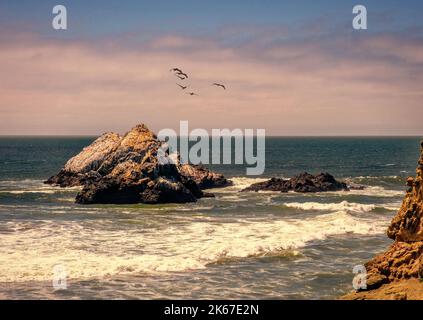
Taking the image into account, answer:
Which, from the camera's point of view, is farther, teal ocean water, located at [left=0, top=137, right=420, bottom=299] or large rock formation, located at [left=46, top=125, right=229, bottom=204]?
large rock formation, located at [left=46, top=125, right=229, bottom=204]

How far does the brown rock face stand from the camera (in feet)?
60.6

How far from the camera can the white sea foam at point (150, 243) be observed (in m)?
25.7

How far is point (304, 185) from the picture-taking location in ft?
219

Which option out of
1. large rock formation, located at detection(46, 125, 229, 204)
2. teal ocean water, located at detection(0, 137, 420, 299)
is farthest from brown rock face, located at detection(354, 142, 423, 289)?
large rock formation, located at detection(46, 125, 229, 204)

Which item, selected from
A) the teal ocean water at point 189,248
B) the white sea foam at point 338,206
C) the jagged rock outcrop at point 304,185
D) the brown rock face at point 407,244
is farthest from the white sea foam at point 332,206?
the brown rock face at point 407,244

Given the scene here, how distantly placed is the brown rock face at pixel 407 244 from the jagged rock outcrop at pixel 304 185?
46.3 meters

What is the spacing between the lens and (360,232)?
1420 inches

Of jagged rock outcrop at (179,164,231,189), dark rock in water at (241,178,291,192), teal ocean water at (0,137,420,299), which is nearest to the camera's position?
teal ocean water at (0,137,420,299)

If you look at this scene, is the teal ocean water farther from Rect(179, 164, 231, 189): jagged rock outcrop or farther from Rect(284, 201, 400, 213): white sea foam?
Rect(179, 164, 231, 189): jagged rock outcrop

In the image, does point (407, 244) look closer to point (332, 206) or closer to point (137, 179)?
point (332, 206)

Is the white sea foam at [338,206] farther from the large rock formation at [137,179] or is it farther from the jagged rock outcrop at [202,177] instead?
the jagged rock outcrop at [202,177]

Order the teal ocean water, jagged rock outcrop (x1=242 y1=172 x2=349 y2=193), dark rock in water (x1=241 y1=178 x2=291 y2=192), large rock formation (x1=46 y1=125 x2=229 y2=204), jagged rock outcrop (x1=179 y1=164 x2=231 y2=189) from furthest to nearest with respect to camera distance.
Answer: jagged rock outcrop (x1=179 y1=164 x2=231 y2=189) < dark rock in water (x1=241 y1=178 x2=291 y2=192) < jagged rock outcrop (x1=242 y1=172 x2=349 y2=193) < large rock formation (x1=46 y1=125 x2=229 y2=204) < the teal ocean water
